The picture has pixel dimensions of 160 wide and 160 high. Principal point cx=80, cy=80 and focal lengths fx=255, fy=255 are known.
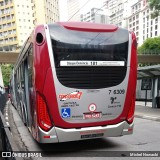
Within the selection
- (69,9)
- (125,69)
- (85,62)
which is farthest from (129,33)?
(69,9)

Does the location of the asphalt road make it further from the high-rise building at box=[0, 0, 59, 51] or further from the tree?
the high-rise building at box=[0, 0, 59, 51]

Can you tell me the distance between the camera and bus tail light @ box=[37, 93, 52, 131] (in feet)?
19.1

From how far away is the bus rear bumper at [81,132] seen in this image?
19.1 feet

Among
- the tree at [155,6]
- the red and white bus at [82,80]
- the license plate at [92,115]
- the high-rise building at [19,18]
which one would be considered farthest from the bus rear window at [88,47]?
the high-rise building at [19,18]

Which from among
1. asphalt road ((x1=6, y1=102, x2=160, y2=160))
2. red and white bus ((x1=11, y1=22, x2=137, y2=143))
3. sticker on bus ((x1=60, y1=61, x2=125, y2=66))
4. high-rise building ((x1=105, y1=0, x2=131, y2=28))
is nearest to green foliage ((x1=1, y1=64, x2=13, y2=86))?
high-rise building ((x1=105, y1=0, x2=131, y2=28))

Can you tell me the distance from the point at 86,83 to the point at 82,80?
0.12 meters

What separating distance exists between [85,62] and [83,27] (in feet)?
2.83

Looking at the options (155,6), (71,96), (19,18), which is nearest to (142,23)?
(19,18)

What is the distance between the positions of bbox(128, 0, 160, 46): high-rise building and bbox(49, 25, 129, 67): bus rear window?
108m

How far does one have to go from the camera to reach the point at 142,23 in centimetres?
11900

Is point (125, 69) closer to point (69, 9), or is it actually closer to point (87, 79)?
point (87, 79)

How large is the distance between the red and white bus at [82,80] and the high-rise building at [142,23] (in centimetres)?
10847

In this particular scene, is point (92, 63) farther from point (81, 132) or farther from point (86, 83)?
point (81, 132)

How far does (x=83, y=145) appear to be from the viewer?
707 centimetres
